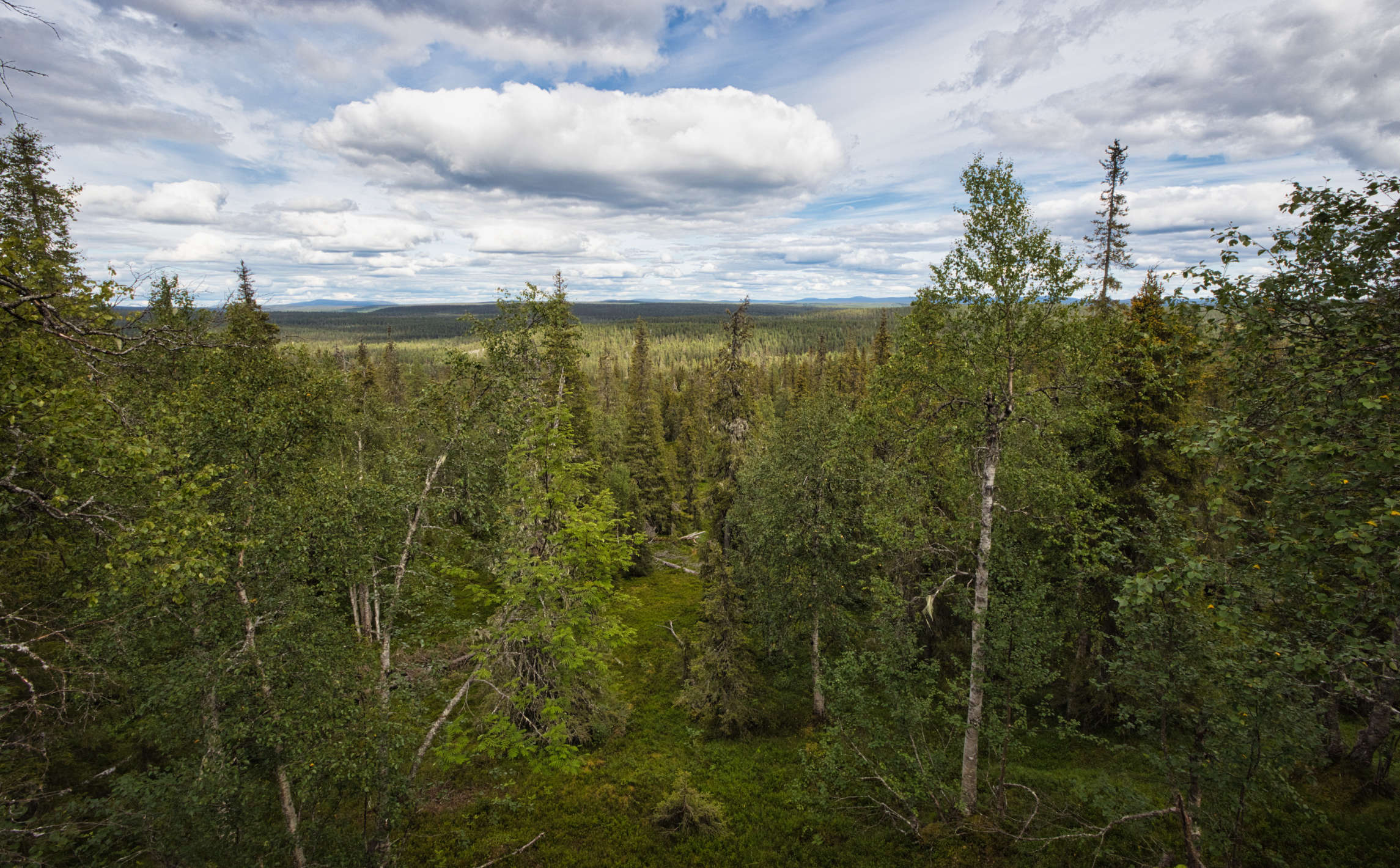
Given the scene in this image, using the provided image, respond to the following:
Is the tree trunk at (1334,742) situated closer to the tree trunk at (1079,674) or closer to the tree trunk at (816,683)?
the tree trunk at (1079,674)

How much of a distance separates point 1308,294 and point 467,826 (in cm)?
1990

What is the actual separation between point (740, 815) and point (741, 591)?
6953mm

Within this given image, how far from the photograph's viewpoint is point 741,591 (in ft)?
65.8

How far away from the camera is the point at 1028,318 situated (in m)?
11.4

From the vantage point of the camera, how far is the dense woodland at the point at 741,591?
19.6 feet

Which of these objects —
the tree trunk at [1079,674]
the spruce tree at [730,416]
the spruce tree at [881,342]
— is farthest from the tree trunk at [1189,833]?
the spruce tree at [881,342]

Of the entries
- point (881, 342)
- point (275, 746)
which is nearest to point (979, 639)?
point (275, 746)

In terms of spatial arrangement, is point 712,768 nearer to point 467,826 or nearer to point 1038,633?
point 467,826

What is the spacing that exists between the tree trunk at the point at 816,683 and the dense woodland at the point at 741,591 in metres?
0.20

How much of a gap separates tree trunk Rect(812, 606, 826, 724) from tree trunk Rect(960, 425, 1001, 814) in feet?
22.2

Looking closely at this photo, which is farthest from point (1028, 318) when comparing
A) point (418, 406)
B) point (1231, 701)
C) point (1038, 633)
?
point (418, 406)

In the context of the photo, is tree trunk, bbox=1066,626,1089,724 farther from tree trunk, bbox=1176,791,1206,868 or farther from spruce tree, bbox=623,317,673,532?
spruce tree, bbox=623,317,673,532

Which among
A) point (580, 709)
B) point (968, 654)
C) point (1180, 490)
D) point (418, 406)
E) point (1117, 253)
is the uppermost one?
point (1117, 253)

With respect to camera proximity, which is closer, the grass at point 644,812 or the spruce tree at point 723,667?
the grass at point 644,812
